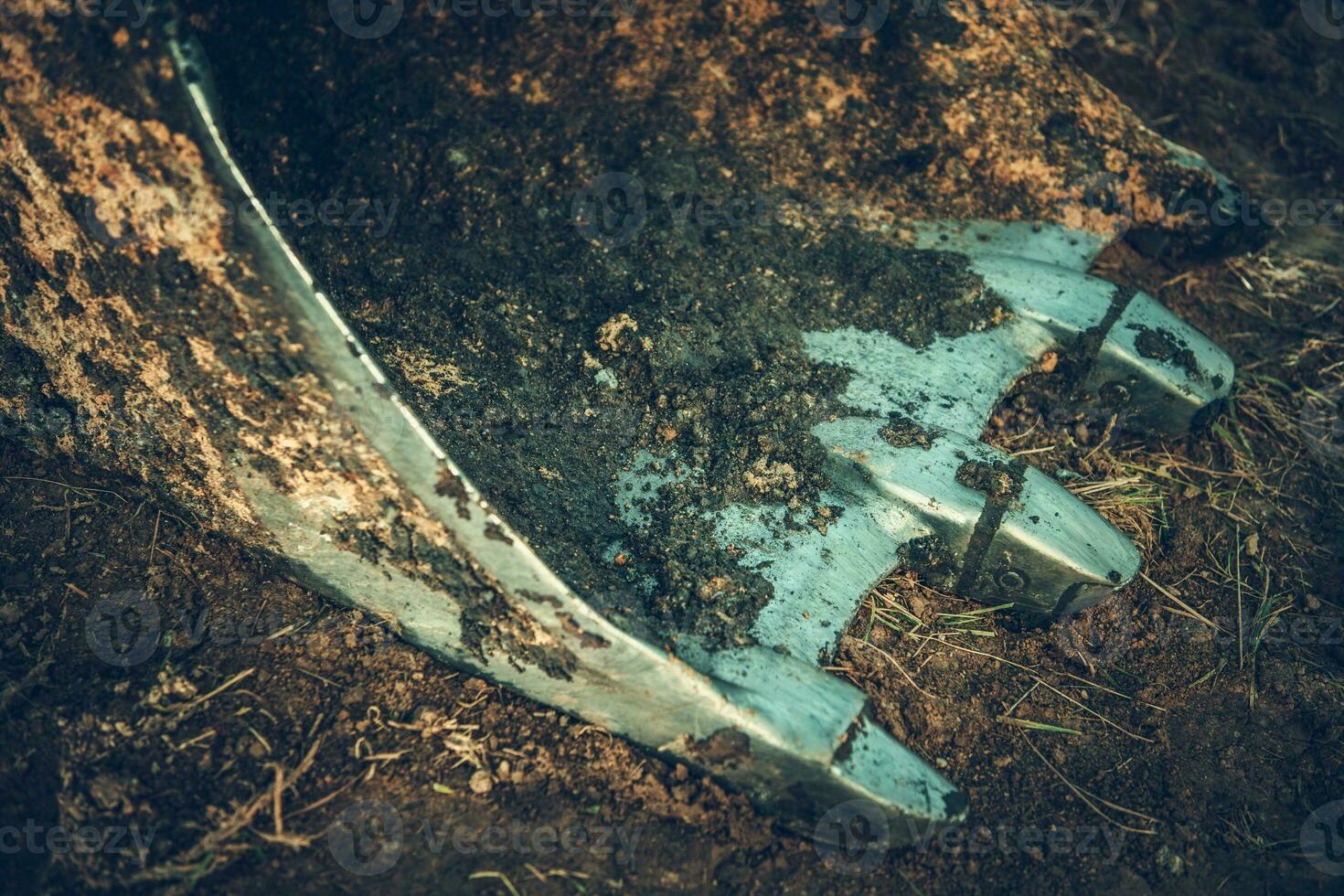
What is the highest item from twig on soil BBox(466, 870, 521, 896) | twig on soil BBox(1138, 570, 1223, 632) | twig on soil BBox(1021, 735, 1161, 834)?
twig on soil BBox(1138, 570, 1223, 632)

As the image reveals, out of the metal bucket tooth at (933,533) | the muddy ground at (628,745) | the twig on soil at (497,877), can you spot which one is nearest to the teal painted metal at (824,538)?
the metal bucket tooth at (933,533)

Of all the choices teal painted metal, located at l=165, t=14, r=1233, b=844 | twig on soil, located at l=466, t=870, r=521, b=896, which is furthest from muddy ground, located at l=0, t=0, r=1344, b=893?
teal painted metal, located at l=165, t=14, r=1233, b=844

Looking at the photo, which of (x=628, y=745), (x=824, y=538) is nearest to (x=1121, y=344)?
(x=824, y=538)

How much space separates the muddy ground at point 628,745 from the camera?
152 cm

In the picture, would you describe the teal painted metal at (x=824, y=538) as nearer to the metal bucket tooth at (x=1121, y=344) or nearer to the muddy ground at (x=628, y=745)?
the metal bucket tooth at (x=1121, y=344)

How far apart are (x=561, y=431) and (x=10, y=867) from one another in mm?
1168

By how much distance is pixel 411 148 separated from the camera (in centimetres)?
225

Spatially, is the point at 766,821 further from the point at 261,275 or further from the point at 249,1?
the point at 249,1

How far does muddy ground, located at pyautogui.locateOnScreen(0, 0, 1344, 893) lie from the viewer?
4.98ft

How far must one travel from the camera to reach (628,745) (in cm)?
163

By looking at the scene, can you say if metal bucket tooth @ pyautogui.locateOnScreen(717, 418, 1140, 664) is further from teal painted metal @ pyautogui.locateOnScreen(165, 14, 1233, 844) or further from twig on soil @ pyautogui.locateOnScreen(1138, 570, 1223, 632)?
twig on soil @ pyautogui.locateOnScreen(1138, 570, 1223, 632)

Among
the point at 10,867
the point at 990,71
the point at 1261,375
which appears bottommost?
the point at 10,867

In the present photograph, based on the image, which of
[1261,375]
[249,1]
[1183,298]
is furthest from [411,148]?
[1261,375]

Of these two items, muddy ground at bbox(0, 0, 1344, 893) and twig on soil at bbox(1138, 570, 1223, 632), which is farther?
twig on soil at bbox(1138, 570, 1223, 632)
